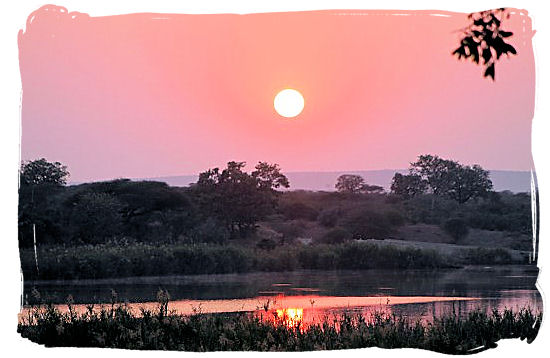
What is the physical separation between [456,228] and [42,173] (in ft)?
8.89

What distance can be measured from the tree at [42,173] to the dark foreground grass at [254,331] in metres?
0.81

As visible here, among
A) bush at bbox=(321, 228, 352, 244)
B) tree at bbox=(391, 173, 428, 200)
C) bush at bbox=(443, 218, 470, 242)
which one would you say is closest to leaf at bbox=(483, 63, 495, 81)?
tree at bbox=(391, 173, 428, 200)

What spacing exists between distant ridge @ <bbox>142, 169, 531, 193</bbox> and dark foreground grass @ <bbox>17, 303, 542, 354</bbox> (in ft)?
2.65

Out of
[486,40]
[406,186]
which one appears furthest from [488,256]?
[486,40]

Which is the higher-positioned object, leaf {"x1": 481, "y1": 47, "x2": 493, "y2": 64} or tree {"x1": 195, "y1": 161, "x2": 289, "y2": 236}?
leaf {"x1": 481, "y1": 47, "x2": 493, "y2": 64}

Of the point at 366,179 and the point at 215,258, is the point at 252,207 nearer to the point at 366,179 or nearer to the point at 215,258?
the point at 215,258

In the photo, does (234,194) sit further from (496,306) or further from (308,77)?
(496,306)

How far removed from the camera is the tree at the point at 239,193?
1070 cm

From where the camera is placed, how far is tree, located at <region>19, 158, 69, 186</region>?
10.6 m

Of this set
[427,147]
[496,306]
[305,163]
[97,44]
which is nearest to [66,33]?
[97,44]

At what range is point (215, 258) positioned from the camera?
10.9m

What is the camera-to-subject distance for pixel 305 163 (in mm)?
10758

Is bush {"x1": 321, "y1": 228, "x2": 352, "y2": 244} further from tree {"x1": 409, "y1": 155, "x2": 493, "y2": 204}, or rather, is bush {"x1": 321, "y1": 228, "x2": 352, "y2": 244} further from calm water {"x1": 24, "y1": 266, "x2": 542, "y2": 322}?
tree {"x1": 409, "y1": 155, "x2": 493, "y2": 204}

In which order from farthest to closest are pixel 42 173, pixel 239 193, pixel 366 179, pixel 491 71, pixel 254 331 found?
pixel 366 179, pixel 239 193, pixel 42 173, pixel 254 331, pixel 491 71
